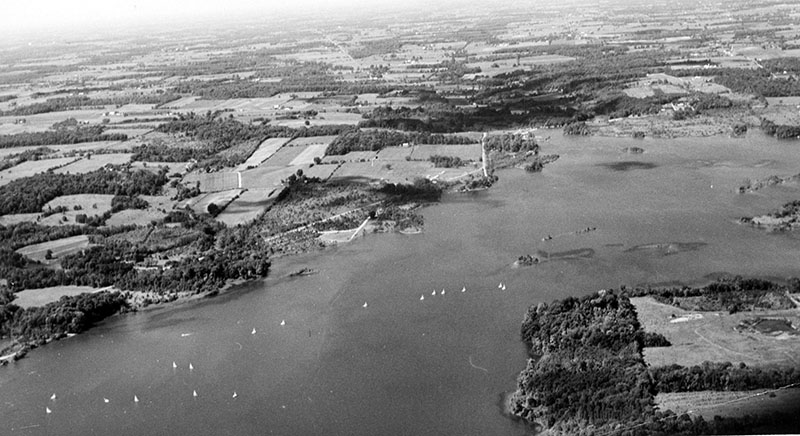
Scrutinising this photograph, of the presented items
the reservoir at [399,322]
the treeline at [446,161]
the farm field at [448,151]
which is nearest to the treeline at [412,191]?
the reservoir at [399,322]

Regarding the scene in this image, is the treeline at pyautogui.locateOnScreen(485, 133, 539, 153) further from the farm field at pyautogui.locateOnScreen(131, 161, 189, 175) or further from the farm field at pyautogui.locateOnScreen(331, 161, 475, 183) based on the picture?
the farm field at pyautogui.locateOnScreen(131, 161, 189, 175)

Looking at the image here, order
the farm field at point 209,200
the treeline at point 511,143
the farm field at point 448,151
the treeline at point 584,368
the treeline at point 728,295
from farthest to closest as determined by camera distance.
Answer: the treeline at point 511,143 < the farm field at point 448,151 < the farm field at point 209,200 < the treeline at point 728,295 < the treeline at point 584,368

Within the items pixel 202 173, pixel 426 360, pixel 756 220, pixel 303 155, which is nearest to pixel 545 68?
pixel 303 155

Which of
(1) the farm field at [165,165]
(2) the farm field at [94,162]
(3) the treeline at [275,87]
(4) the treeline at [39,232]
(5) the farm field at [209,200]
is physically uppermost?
(3) the treeline at [275,87]

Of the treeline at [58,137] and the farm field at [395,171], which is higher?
the treeline at [58,137]

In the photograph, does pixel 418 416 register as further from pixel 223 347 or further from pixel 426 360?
pixel 223 347

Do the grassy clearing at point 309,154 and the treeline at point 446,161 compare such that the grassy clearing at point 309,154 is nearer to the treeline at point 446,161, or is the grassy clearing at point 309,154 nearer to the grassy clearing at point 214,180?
the grassy clearing at point 214,180
